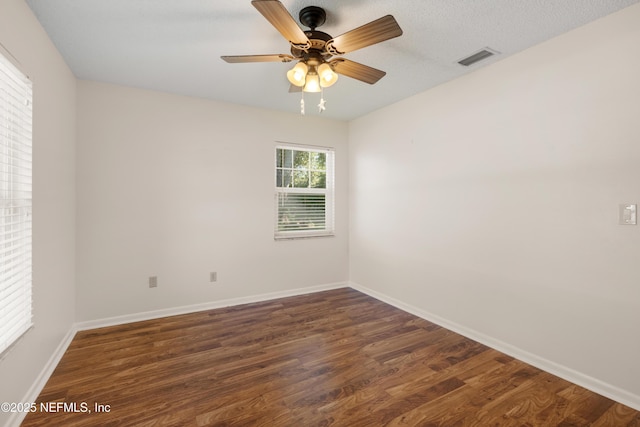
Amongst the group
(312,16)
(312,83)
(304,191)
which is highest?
(312,16)

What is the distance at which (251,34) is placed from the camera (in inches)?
84.7

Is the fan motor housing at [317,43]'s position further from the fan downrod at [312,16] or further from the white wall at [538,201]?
the white wall at [538,201]

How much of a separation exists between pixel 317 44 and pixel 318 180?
2.55 m

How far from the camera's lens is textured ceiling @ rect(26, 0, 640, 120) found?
6.08 ft

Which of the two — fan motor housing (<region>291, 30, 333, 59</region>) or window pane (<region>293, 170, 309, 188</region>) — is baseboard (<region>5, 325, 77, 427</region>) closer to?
fan motor housing (<region>291, 30, 333, 59</region>)

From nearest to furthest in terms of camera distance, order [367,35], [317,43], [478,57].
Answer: [367,35]
[317,43]
[478,57]

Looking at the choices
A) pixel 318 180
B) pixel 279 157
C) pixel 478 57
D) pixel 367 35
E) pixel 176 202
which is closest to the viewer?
pixel 367 35

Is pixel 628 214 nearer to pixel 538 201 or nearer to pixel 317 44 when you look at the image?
pixel 538 201

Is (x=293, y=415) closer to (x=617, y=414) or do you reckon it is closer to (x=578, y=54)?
(x=617, y=414)

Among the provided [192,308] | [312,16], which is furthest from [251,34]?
[192,308]

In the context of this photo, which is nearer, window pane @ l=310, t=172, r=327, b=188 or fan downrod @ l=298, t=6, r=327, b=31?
fan downrod @ l=298, t=6, r=327, b=31

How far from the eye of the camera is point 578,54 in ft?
6.88

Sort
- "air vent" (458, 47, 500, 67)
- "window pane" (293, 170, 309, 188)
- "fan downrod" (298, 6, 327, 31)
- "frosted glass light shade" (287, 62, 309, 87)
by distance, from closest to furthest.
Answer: "fan downrod" (298, 6, 327, 31) → "frosted glass light shade" (287, 62, 309, 87) → "air vent" (458, 47, 500, 67) → "window pane" (293, 170, 309, 188)

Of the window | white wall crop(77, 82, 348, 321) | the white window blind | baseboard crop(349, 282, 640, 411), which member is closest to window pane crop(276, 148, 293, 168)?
the window
